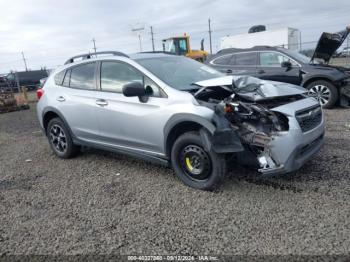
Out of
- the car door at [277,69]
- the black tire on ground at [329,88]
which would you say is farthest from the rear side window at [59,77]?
the black tire on ground at [329,88]

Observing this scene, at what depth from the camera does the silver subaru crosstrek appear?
3.43 meters

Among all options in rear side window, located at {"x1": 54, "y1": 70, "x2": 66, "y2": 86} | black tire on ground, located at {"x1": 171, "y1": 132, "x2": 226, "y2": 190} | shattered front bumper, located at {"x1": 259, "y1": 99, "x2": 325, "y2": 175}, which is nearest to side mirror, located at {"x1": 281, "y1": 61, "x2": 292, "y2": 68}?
shattered front bumper, located at {"x1": 259, "y1": 99, "x2": 325, "y2": 175}

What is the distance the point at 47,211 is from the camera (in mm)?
3693

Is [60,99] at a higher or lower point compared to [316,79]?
higher

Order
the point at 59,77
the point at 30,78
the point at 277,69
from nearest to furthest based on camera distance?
1. the point at 59,77
2. the point at 277,69
3. the point at 30,78

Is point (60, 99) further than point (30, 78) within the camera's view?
No

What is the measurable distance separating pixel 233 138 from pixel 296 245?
1.24 metres

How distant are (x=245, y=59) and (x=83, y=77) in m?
5.29

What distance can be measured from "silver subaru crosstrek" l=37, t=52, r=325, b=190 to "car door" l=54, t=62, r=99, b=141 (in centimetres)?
2

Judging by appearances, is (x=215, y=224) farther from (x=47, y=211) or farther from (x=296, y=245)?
(x=47, y=211)

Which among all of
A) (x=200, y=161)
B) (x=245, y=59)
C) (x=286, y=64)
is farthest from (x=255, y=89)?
(x=245, y=59)

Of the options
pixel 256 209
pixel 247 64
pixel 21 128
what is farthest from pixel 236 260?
pixel 21 128

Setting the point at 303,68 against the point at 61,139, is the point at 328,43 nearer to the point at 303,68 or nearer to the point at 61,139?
the point at 303,68

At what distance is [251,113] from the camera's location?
3512 mm
